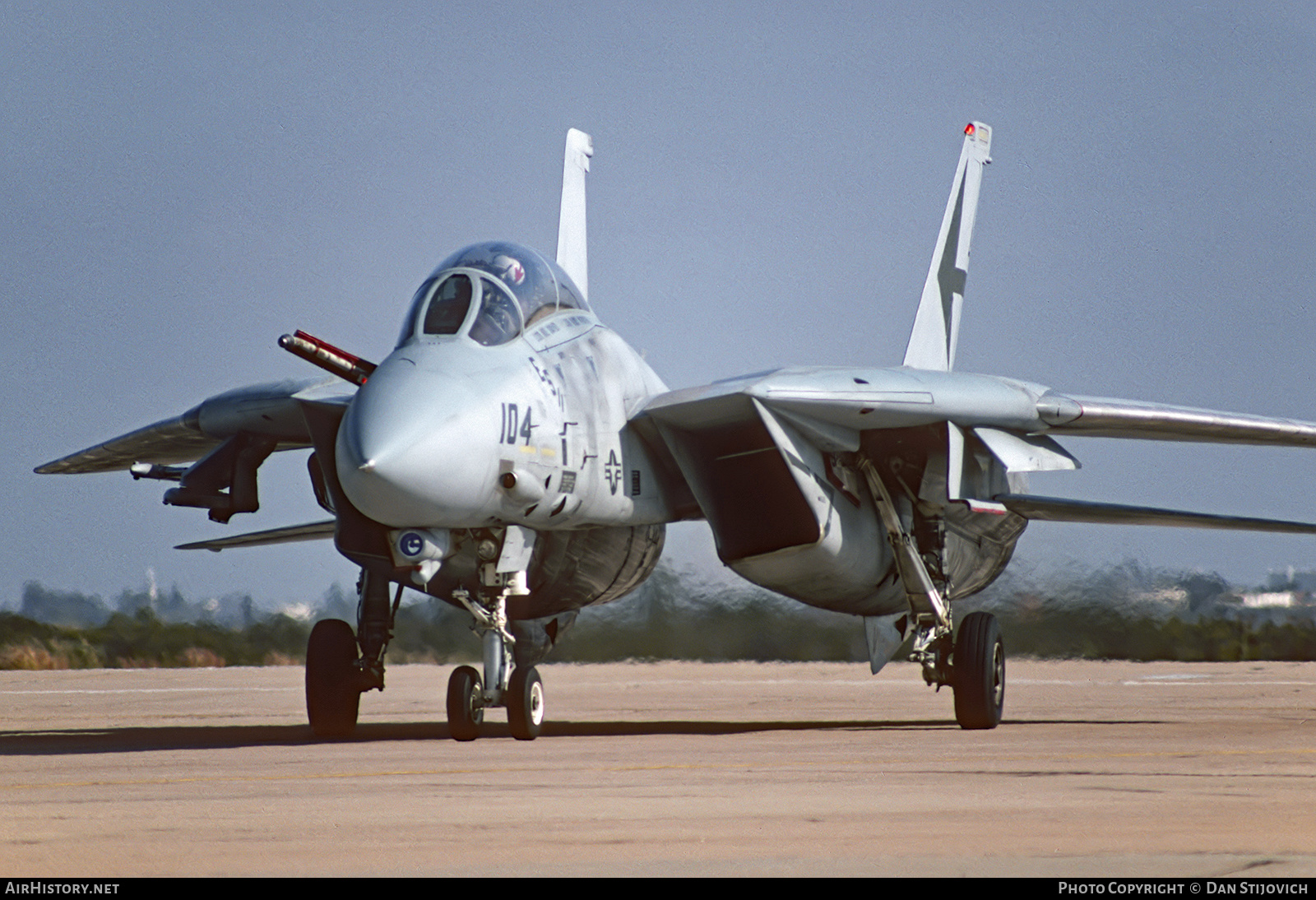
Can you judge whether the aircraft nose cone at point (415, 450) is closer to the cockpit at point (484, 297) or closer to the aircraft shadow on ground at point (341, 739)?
the cockpit at point (484, 297)

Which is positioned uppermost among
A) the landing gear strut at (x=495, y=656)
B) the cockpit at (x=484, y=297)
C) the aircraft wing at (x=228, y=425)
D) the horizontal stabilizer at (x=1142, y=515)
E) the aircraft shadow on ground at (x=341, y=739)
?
the cockpit at (x=484, y=297)

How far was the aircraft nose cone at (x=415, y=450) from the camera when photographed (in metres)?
8.50

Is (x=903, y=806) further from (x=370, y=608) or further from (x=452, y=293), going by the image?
(x=370, y=608)

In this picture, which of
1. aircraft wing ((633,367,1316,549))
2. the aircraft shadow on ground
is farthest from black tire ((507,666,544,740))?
aircraft wing ((633,367,1316,549))

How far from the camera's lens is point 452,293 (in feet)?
32.0

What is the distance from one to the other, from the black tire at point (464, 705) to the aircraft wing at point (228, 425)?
1927mm

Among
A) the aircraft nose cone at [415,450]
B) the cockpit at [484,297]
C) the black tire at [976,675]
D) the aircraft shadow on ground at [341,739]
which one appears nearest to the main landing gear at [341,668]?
the aircraft shadow on ground at [341,739]

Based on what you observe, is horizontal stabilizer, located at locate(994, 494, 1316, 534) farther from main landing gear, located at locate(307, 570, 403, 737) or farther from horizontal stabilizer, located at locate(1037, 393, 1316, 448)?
main landing gear, located at locate(307, 570, 403, 737)

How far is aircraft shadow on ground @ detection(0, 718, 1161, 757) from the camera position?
399 inches

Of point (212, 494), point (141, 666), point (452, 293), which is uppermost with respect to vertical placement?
point (452, 293)
